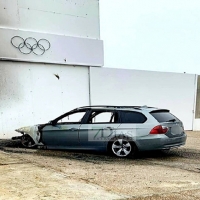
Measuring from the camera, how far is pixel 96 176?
606 cm

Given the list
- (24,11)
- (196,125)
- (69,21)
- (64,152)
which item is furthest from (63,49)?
(196,125)

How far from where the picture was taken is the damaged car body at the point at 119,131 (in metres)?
8.09

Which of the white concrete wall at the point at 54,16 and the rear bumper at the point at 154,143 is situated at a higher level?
the white concrete wall at the point at 54,16

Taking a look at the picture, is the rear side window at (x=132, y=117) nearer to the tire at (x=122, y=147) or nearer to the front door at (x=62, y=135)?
the tire at (x=122, y=147)

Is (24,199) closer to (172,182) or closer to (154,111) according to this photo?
(172,182)

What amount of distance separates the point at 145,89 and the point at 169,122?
24.0 feet

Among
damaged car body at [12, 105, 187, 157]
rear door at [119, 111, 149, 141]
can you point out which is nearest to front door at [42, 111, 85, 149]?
damaged car body at [12, 105, 187, 157]

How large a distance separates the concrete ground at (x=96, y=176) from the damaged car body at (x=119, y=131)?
33cm

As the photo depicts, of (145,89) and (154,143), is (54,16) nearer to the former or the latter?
(145,89)

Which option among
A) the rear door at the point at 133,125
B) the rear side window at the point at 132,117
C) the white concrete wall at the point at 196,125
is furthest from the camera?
the white concrete wall at the point at 196,125

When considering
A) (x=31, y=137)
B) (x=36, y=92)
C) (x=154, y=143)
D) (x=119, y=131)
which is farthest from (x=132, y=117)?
(x=36, y=92)

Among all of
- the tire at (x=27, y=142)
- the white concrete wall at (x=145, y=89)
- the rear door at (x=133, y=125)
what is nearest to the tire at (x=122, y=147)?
the rear door at (x=133, y=125)

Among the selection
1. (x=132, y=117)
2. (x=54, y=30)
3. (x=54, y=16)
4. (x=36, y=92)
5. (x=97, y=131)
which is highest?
(x=54, y=16)

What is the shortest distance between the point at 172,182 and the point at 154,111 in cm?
303
